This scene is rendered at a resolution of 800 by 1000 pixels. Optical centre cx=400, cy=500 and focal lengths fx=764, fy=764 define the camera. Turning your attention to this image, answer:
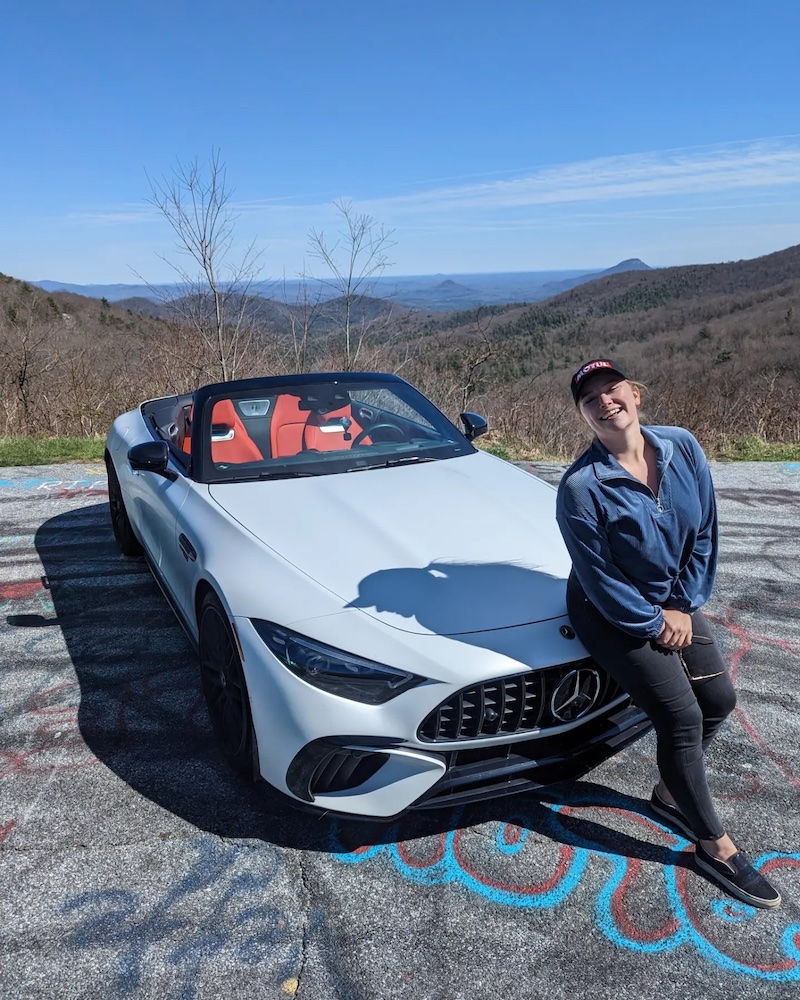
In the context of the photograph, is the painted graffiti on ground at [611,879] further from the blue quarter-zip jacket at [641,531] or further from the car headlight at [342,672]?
the blue quarter-zip jacket at [641,531]

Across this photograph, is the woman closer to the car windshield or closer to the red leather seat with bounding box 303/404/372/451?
the car windshield

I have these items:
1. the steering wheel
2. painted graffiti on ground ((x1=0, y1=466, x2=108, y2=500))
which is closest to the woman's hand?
the steering wheel

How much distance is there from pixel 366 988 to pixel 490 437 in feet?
31.1

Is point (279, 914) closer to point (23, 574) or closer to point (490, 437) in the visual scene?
point (23, 574)

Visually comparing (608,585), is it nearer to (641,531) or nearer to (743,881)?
(641,531)

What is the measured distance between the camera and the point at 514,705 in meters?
2.42

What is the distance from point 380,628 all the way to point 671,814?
1.27 metres

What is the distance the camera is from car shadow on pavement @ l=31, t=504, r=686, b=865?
104 inches

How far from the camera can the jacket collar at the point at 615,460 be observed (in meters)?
2.30

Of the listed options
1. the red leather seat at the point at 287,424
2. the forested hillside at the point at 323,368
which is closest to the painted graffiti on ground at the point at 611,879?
the red leather seat at the point at 287,424

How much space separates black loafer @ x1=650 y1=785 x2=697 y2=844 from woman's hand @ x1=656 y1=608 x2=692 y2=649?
72 cm

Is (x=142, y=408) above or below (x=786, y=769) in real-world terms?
above

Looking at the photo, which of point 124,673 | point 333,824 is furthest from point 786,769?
point 124,673

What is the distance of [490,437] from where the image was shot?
1115 centimetres
